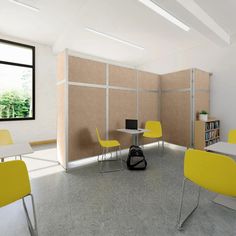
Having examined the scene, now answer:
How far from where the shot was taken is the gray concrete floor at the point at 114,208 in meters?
1.68

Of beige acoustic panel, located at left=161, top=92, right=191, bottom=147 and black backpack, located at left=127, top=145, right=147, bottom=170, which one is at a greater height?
beige acoustic panel, located at left=161, top=92, right=191, bottom=147

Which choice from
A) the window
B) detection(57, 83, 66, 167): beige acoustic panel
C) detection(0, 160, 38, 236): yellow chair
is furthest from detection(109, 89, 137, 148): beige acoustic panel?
Answer: the window

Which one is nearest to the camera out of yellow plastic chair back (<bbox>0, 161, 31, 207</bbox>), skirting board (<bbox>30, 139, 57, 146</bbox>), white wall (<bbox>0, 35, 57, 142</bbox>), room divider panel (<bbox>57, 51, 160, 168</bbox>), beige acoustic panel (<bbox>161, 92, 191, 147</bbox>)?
yellow plastic chair back (<bbox>0, 161, 31, 207</bbox>)

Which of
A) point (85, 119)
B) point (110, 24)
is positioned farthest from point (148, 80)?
point (85, 119)

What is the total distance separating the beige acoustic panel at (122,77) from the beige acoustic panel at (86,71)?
0.24 metres

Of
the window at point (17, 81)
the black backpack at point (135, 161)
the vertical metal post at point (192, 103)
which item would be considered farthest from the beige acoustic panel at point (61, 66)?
the vertical metal post at point (192, 103)

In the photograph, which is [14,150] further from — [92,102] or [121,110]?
[121,110]

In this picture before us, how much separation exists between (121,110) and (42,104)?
3.02m

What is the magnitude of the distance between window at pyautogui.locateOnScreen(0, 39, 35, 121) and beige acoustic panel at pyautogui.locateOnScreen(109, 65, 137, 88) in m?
2.98

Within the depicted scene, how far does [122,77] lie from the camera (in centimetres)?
425

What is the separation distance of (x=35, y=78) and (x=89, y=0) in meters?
3.19

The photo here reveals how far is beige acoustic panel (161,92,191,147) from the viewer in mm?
4594

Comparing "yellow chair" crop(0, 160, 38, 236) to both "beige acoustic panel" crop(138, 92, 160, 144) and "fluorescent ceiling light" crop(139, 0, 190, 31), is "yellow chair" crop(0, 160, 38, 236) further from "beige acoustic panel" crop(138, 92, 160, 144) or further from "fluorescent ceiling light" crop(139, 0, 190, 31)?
"beige acoustic panel" crop(138, 92, 160, 144)

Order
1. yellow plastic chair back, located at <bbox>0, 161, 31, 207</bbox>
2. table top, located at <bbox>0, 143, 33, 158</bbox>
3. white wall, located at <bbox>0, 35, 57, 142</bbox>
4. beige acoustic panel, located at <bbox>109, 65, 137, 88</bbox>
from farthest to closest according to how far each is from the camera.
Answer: white wall, located at <bbox>0, 35, 57, 142</bbox> → beige acoustic panel, located at <bbox>109, 65, 137, 88</bbox> → table top, located at <bbox>0, 143, 33, 158</bbox> → yellow plastic chair back, located at <bbox>0, 161, 31, 207</bbox>
